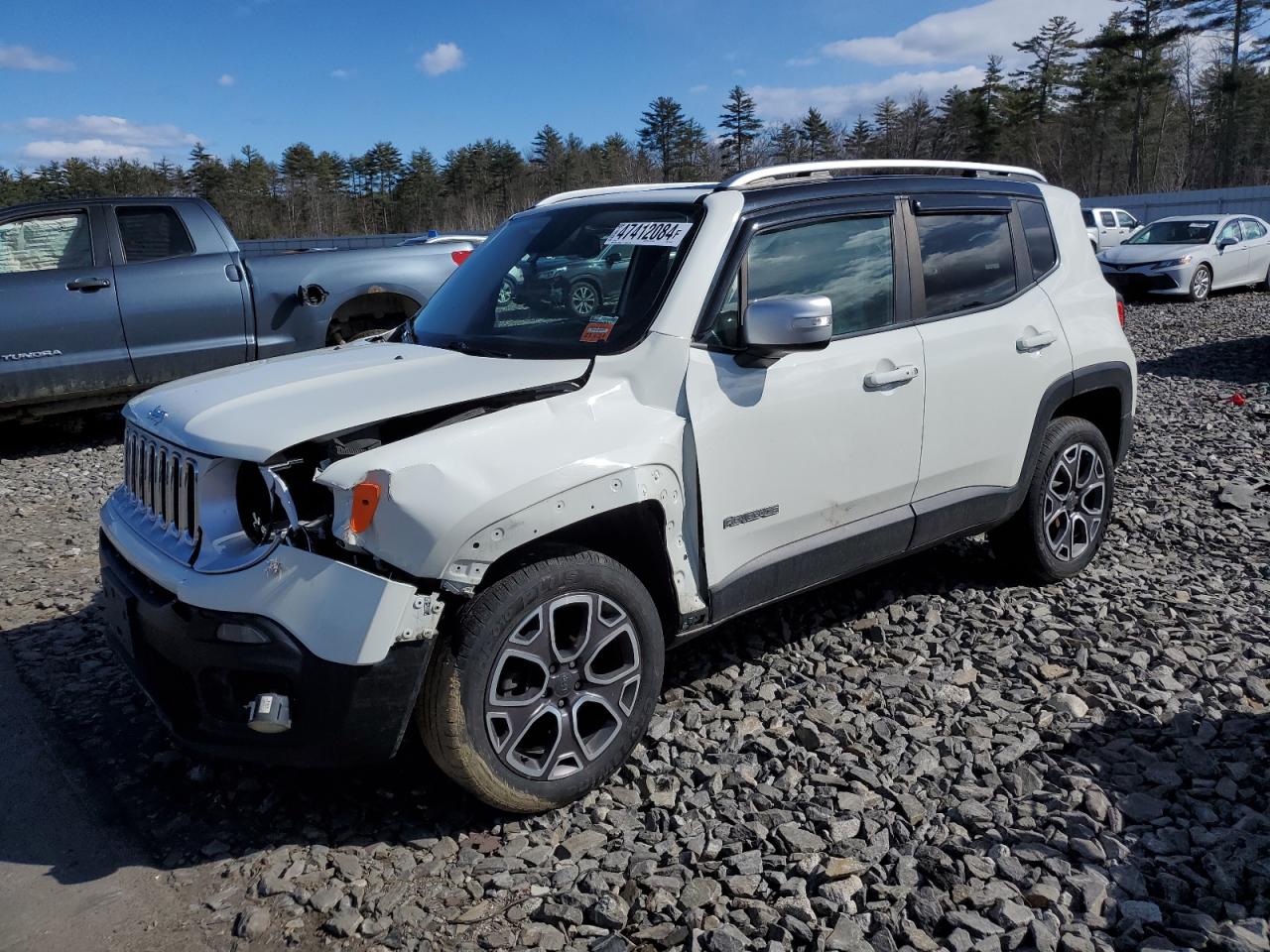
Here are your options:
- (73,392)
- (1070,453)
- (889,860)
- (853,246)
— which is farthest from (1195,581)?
(73,392)

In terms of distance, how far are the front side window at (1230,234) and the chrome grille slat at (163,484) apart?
1936 cm

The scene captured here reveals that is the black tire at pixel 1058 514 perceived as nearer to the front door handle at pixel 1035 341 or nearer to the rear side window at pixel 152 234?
the front door handle at pixel 1035 341

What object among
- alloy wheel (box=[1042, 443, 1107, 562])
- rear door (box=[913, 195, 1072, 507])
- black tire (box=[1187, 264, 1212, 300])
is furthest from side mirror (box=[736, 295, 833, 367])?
black tire (box=[1187, 264, 1212, 300])

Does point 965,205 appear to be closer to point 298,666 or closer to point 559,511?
point 559,511

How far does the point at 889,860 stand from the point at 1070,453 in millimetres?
2602

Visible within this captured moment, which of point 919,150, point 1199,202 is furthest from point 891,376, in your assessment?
point 919,150

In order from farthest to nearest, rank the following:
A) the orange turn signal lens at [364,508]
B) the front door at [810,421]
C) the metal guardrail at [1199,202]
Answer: the metal guardrail at [1199,202], the front door at [810,421], the orange turn signal lens at [364,508]

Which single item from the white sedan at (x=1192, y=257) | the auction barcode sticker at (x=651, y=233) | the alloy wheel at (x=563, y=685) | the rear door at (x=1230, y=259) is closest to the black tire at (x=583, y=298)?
the auction barcode sticker at (x=651, y=233)

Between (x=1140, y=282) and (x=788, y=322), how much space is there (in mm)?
16961

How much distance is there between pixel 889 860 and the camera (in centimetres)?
285

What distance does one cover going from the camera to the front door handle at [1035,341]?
4.34 metres

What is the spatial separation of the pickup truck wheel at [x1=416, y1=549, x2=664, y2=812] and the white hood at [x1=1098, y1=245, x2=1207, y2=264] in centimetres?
1750

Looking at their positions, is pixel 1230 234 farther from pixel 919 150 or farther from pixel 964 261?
pixel 919 150

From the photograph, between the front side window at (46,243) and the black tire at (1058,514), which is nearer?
the black tire at (1058,514)
